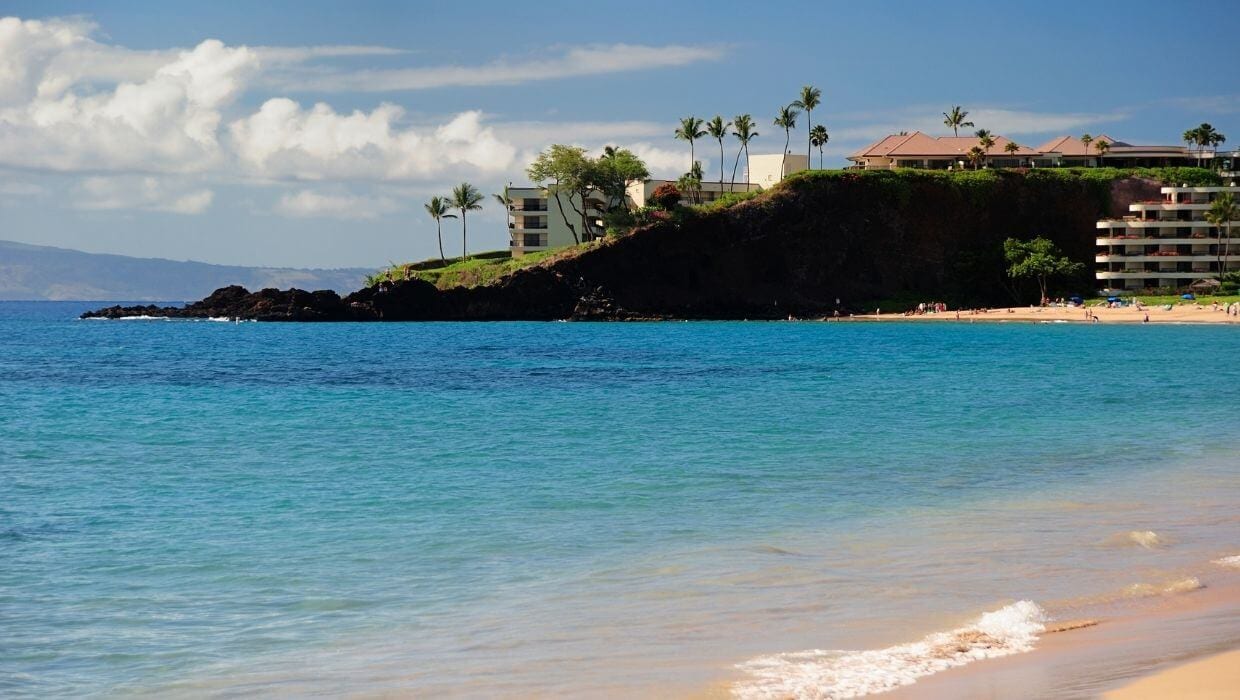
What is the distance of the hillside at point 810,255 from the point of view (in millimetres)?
117375

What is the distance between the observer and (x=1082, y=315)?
101 metres

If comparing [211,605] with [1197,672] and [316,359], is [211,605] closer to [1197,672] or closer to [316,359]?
[1197,672]

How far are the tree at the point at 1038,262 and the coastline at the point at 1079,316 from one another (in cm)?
363

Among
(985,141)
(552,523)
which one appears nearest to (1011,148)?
(985,141)

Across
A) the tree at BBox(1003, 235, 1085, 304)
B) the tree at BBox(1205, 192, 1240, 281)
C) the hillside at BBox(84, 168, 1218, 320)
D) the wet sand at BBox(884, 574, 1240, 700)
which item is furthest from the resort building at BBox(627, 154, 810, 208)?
the wet sand at BBox(884, 574, 1240, 700)

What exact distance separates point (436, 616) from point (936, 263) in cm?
11878

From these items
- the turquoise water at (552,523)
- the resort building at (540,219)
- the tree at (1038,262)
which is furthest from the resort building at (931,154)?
the turquoise water at (552,523)

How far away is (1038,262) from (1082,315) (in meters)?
15.7

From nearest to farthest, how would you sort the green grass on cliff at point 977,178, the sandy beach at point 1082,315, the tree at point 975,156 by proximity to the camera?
the sandy beach at point 1082,315 < the green grass on cliff at point 977,178 < the tree at point 975,156

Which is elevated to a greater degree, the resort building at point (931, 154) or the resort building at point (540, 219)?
the resort building at point (931, 154)

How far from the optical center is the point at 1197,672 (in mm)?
9383

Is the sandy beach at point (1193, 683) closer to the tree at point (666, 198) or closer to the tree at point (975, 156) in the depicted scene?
the tree at point (666, 198)

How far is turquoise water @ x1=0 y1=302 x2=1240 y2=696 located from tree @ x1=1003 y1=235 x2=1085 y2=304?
7626 centimetres

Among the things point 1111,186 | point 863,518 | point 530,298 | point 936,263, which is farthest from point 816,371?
point 1111,186
